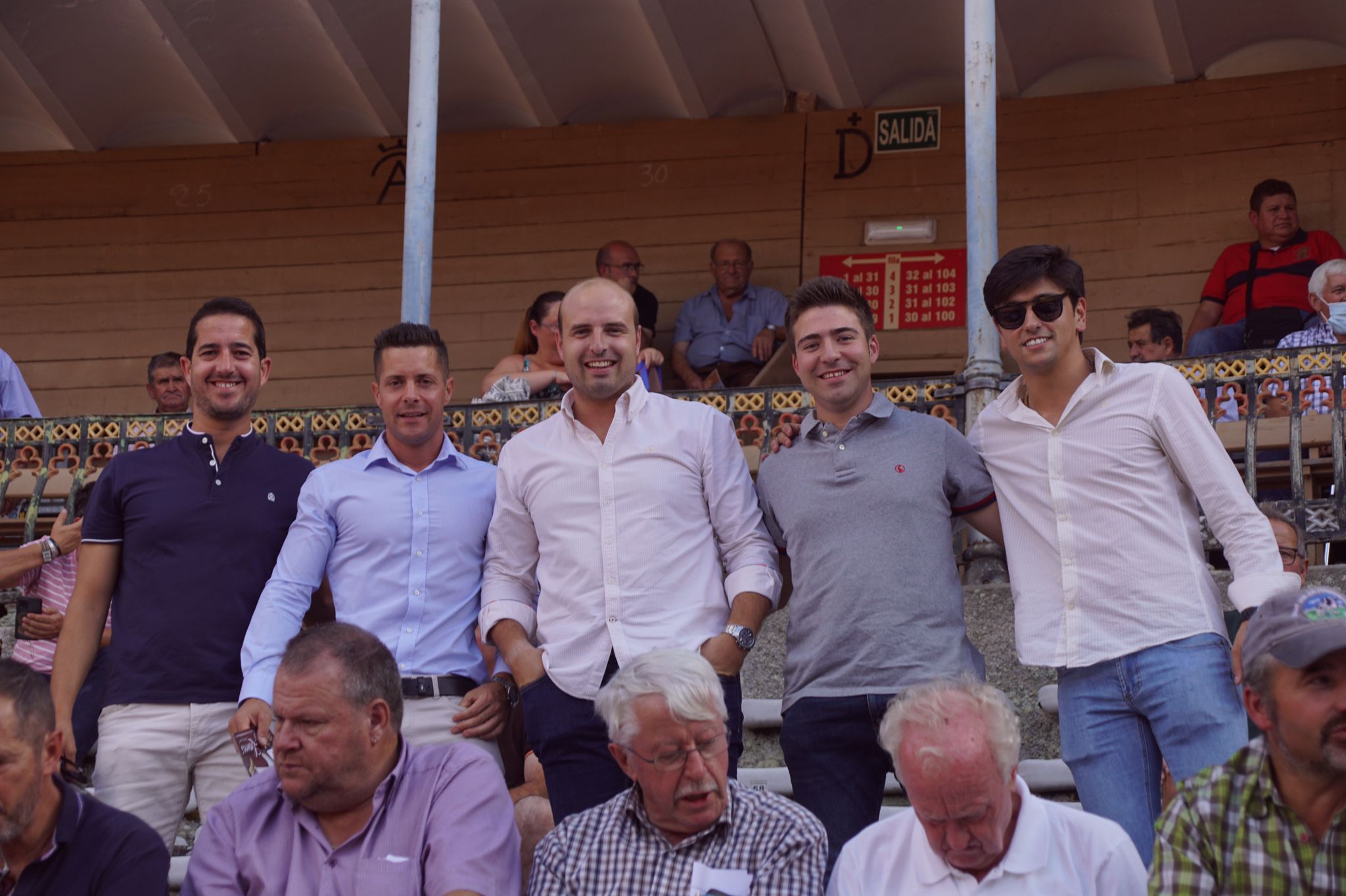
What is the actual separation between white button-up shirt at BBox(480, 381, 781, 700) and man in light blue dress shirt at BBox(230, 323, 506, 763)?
13cm

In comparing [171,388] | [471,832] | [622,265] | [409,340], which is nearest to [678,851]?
[471,832]

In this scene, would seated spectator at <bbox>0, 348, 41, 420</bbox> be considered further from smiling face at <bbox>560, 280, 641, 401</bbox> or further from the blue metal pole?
smiling face at <bbox>560, 280, 641, 401</bbox>

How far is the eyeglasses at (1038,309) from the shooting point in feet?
10.4

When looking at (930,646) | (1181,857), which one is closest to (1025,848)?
(1181,857)

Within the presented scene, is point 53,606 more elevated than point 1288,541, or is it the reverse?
point 1288,541

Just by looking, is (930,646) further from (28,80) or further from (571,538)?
(28,80)

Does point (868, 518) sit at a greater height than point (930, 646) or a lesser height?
greater

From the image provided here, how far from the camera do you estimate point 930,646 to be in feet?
10.2

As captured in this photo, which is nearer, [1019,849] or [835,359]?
[1019,849]

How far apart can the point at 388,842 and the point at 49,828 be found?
629mm

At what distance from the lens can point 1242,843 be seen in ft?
7.73

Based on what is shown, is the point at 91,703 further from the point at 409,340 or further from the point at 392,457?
the point at 409,340

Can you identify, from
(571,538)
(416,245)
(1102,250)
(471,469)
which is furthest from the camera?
(1102,250)

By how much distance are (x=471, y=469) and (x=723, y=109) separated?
18.8ft
